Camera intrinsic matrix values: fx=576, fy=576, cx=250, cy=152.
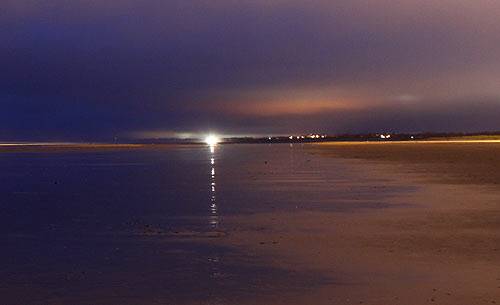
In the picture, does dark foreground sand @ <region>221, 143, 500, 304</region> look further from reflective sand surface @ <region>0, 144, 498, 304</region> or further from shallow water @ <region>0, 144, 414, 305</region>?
shallow water @ <region>0, 144, 414, 305</region>

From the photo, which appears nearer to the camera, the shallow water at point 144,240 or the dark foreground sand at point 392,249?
the dark foreground sand at point 392,249

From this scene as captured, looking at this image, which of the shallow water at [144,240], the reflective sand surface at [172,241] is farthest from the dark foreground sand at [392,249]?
the shallow water at [144,240]

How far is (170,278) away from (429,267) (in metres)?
4.25

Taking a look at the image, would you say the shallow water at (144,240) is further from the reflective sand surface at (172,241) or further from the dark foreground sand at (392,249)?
the dark foreground sand at (392,249)

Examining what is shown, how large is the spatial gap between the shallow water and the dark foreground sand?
58 centimetres

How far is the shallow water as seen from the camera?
8367 millimetres

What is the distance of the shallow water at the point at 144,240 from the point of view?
8367mm

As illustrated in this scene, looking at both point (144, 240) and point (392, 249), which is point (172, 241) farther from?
point (392, 249)

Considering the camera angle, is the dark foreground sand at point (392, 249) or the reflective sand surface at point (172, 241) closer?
the dark foreground sand at point (392, 249)

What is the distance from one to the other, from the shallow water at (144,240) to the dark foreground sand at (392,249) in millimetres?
584

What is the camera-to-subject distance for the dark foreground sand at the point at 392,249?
26.6 feet

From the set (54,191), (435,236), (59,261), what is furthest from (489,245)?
(54,191)

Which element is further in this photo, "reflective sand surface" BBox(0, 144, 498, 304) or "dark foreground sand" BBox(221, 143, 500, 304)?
"reflective sand surface" BBox(0, 144, 498, 304)

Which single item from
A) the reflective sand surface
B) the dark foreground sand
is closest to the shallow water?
the reflective sand surface
